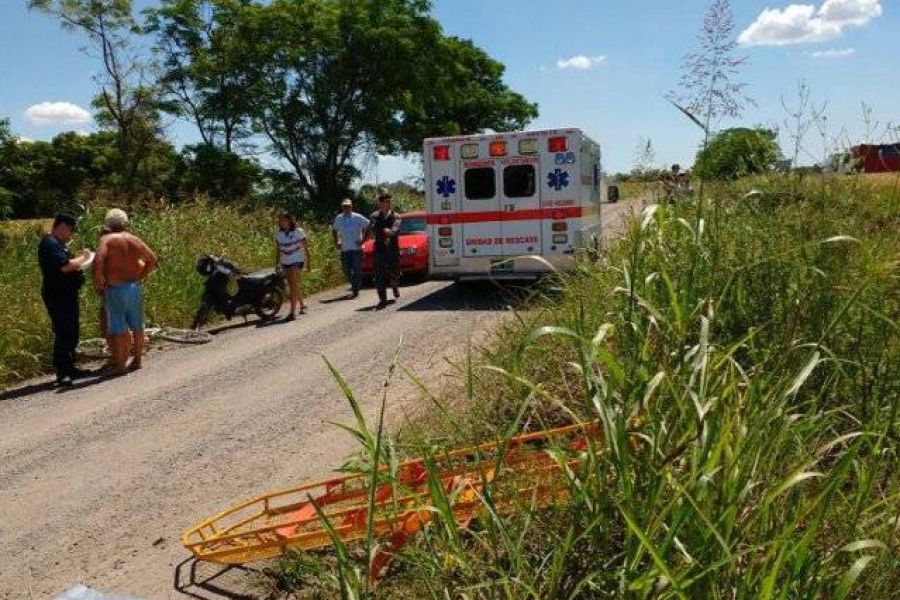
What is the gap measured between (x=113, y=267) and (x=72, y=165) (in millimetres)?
44027

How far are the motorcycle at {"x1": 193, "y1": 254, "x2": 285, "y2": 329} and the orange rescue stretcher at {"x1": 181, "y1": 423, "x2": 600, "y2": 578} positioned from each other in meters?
7.69

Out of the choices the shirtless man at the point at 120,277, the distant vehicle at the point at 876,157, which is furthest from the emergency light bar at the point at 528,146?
the distant vehicle at the point at 876,157

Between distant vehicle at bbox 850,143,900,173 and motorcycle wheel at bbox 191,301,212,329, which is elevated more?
distant vehicle at bbox 850,143,900,173

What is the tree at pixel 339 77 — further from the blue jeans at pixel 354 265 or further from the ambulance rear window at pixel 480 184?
the ambulance rear window at pixel 480 184

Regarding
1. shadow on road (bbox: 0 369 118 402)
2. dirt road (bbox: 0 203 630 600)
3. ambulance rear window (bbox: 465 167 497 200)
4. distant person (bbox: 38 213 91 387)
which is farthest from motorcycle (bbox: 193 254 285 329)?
ambulance rear window (bbox: 465 167 497 200)

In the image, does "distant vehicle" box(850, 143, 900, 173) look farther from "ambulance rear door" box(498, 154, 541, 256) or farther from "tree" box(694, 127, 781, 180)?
"ambulance rear door" box(498, 154, 541, 256)

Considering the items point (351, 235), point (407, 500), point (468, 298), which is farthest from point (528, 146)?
point (407, 500)

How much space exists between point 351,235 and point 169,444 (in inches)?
322

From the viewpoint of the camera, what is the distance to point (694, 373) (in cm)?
245

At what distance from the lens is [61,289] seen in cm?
837

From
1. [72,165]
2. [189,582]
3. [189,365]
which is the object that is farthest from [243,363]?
[72,165]

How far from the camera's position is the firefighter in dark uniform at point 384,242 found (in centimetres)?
1259

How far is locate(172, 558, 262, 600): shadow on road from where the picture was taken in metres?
3.52

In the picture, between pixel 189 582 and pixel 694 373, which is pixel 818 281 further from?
pixel 189 582
